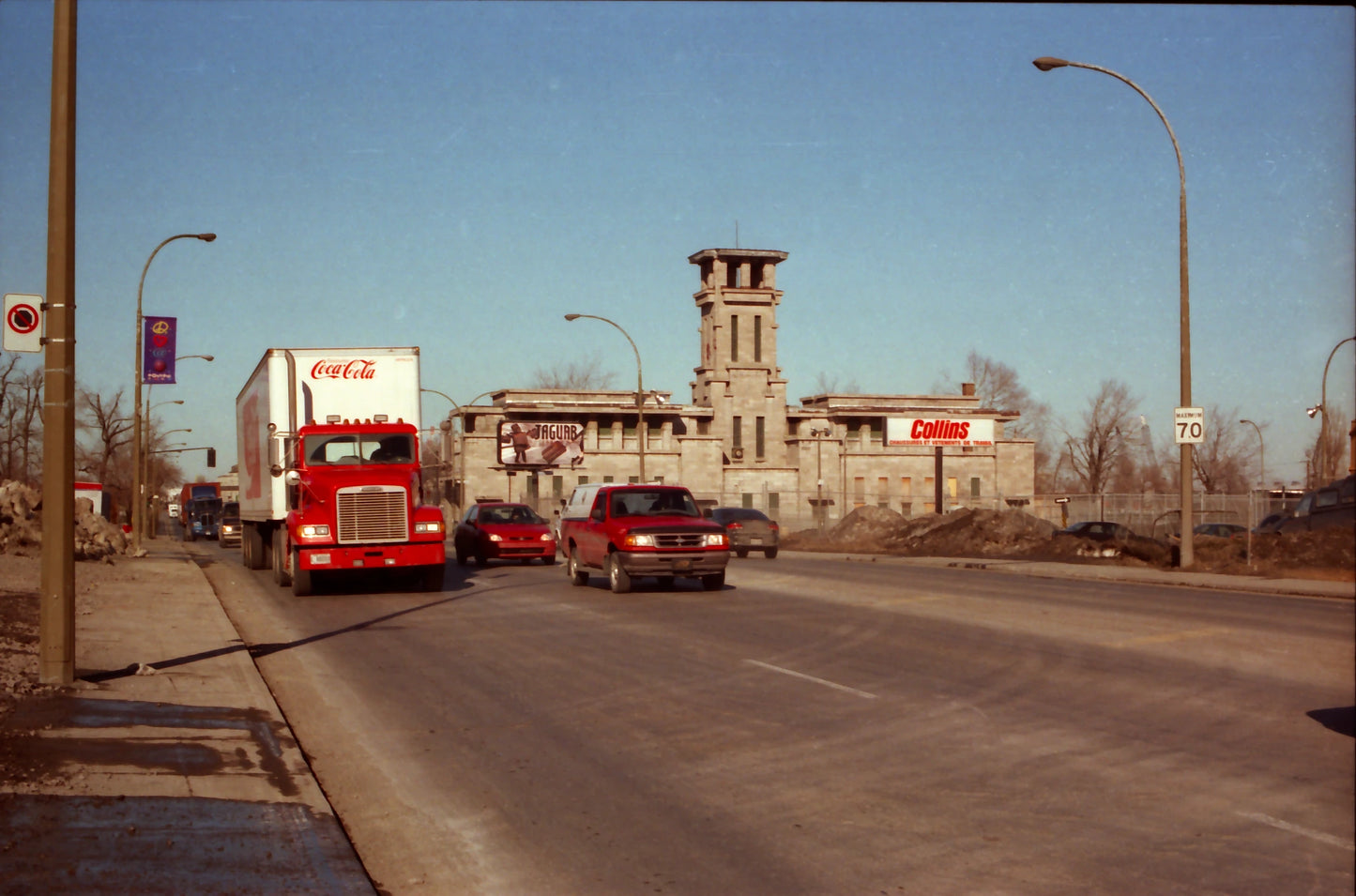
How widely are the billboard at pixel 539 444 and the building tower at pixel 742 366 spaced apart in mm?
11479

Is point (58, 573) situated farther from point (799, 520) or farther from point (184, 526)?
point (184, 526)

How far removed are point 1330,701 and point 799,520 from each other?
7494 cm

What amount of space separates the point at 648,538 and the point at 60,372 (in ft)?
42.3

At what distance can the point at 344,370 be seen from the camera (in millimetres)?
24797

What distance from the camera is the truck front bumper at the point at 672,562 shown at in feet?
76.1

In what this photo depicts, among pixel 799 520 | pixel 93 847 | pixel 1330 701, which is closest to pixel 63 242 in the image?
pixel 93 847

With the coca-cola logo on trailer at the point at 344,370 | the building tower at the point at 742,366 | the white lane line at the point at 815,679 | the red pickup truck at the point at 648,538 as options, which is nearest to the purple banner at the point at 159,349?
the coca-cola logo on trailer at the point at 344,370

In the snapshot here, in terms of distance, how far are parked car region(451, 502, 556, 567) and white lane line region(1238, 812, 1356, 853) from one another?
2635 centimetres

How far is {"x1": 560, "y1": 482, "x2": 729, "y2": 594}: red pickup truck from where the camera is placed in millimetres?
23297

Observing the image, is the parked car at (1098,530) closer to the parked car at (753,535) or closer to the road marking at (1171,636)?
the parked car at (753,535)

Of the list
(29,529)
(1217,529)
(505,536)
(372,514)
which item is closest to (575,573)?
(372,514)

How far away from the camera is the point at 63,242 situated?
11.8 meters

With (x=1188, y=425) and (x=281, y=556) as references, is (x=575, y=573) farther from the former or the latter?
(x=1188, y=425)

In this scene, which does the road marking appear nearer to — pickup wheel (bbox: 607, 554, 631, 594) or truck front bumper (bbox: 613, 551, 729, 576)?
truck front bumper (bbox: 613, 551, 729, 576)
